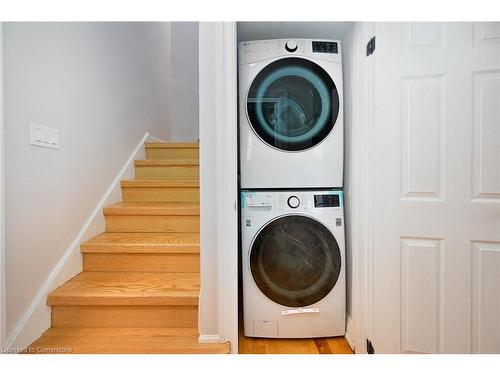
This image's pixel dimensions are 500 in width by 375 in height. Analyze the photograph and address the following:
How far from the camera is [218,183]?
1.17 metres

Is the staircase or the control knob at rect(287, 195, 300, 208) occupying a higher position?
the control knob at rect(287, 195, 300, 208)

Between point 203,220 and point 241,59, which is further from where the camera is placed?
point 241,59

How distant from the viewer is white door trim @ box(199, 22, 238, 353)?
115 centimetres

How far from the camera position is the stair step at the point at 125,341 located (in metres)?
1.19

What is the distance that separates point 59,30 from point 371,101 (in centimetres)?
172

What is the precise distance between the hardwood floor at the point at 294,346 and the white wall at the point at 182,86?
264cm

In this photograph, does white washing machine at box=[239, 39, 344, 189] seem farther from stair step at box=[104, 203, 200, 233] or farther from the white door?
stair step at box=[104, 203, 200, 233]

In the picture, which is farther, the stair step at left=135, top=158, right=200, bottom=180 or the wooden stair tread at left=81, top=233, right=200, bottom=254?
the stair step at left=135, top=158, right=200, bottom=180

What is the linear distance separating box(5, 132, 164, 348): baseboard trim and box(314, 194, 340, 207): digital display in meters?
1.42

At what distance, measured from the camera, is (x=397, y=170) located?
1.17 m

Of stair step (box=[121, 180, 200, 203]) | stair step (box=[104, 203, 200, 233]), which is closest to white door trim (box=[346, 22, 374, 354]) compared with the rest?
stair step (box=[104, 203, 200, 233])

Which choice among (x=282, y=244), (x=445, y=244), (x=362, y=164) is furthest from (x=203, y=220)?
(x=445, y=244)

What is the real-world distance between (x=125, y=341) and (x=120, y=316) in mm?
143
